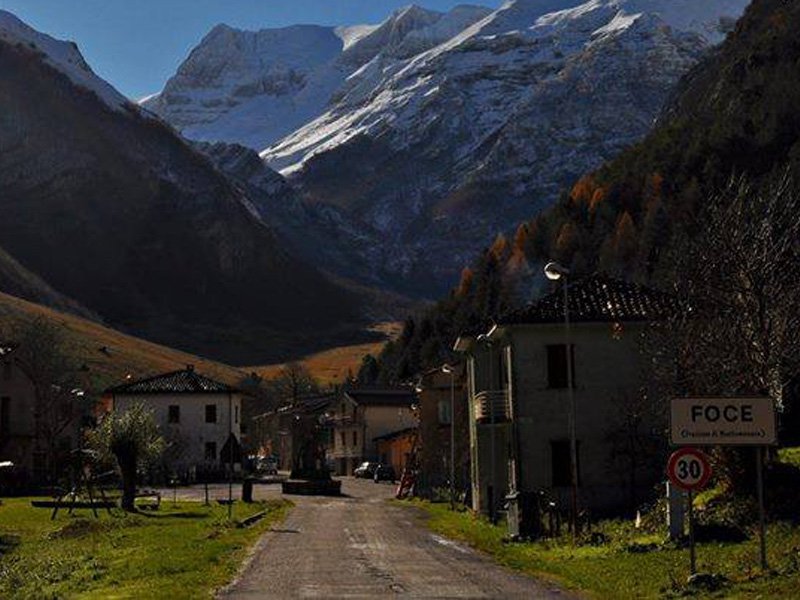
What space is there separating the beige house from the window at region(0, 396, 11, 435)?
3927 centimetres

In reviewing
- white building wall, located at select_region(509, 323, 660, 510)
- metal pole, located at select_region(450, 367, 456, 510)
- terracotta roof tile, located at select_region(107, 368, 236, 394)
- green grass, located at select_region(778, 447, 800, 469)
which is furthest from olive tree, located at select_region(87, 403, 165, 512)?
terracotta roof tile, located at select_region(107, 368, 236, 394)

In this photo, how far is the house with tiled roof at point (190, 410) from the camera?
323 feet

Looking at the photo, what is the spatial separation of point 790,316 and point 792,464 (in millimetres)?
3921

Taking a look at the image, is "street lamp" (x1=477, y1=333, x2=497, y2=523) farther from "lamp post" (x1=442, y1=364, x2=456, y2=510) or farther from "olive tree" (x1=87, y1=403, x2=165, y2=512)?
"olive tree" (x1=87, y1=403, x2=165, y2=512)

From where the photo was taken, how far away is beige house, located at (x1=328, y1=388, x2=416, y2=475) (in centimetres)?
11775

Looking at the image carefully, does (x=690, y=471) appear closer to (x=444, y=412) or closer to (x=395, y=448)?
(x=444, y=412)

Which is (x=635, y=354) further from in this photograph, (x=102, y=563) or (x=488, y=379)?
(x=102, y=563)

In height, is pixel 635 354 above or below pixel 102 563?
above

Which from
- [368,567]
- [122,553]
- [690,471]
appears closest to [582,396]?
[368,567]

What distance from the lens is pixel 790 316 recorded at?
3372 cm

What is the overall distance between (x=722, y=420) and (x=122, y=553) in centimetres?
1537

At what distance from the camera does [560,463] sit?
4356 cm

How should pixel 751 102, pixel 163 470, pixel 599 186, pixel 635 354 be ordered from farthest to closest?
pixel 599 186 < pixel 751 102 < pixel 163 470 < pixel 635 354

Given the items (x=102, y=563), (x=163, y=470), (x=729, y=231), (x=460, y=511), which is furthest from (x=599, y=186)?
(x=102, y=563)
